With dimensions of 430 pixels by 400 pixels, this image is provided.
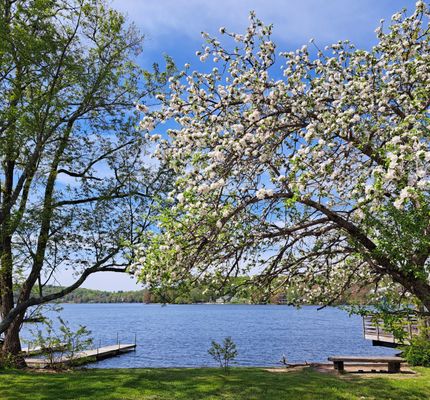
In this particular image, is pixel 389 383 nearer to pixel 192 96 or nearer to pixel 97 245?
pixel 192 96

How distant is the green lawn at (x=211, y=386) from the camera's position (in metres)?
11.2

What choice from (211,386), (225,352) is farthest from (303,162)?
(225,352)

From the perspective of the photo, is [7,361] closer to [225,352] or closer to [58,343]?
[58,343]

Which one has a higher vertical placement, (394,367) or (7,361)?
(394,367)

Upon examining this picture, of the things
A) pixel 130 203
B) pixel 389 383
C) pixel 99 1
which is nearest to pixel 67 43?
pixel 99 1

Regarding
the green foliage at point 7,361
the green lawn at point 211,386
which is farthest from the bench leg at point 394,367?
the green foliage at point 7,361

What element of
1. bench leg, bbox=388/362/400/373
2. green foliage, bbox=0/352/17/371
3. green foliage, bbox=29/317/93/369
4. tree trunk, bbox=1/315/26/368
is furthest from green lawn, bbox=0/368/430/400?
tree trunk, bbox=1/315/26/368

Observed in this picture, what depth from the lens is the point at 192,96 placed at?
953cm

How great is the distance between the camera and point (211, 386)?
40.8 ft

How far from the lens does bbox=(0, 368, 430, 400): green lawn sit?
11.2 m

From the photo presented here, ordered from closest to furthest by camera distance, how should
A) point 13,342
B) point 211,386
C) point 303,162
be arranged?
1. point 303,162
2. point 211,386
3. point 13,342

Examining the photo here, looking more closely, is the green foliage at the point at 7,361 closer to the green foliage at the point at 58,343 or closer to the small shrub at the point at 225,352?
the green foliage at the point at 58,343

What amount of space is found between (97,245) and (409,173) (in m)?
14.4

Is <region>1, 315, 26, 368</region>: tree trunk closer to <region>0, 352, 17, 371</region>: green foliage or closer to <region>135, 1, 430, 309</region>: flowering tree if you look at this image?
<region>0, 352, 17, 371</region>: green foliage
